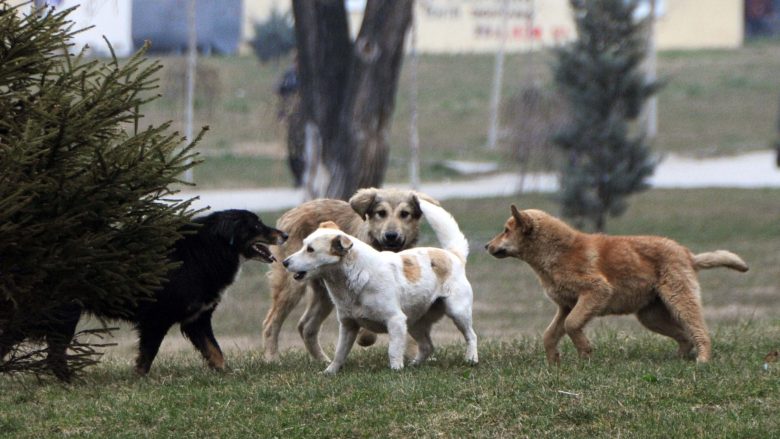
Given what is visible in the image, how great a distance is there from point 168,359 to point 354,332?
2.24 meters

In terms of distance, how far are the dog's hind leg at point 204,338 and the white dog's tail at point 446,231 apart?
1831 millimetres

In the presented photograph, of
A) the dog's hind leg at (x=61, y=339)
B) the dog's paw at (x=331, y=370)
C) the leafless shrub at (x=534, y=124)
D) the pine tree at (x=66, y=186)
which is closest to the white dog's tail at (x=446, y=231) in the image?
the dog's paw at (x=331, y=370)

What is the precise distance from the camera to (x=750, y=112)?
137 ft

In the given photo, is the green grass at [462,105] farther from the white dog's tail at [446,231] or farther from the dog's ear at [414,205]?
the white dog's tail at [446,231]

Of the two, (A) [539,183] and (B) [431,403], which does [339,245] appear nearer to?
(B) [431,403]

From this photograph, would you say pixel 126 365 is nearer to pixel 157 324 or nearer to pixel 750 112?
pixel 157 324

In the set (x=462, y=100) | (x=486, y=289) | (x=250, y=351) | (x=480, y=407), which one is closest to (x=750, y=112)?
(x=462, y=100)

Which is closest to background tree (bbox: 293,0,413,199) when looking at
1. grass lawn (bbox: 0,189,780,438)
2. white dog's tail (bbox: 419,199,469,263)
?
grass lawn (bbox: 0,189,780,438)

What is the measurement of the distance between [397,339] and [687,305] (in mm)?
2026

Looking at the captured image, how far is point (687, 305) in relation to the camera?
29.3 ft

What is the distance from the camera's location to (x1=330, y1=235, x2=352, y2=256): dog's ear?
28.3ft

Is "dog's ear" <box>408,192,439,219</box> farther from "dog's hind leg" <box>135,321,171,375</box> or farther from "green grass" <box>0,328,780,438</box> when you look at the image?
"dog's hind leg" <box>135,321,171,375</box>

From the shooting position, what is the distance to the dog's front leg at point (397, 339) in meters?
8.75

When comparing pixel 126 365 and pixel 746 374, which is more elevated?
pixel 746 374
